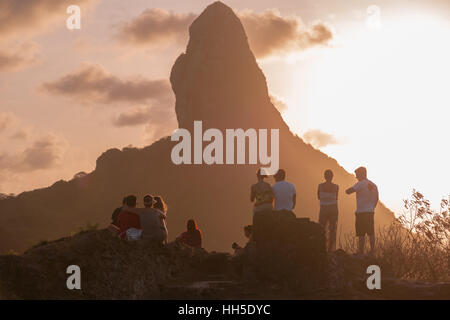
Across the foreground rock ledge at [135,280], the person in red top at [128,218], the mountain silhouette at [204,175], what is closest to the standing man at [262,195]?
the foreground rock ledge at [135,280]

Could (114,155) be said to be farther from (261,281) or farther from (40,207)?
(261,281)

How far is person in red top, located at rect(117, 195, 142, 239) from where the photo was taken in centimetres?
1253

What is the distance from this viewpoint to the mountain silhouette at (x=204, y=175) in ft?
305

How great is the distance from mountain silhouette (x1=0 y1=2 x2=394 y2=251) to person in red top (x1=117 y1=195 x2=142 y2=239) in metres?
68.9

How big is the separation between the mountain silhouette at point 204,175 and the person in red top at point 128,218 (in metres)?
68.9

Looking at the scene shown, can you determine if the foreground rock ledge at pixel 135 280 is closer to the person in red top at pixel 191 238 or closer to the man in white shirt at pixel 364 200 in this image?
the person in red top at pixel 191 238

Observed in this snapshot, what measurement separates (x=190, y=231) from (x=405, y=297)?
18.3 feet

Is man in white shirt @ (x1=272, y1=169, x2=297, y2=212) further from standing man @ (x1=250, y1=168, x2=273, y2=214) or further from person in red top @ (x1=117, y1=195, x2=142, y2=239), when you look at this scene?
person in red top @ (x1=117, y1=195, x2=142, y2=239)

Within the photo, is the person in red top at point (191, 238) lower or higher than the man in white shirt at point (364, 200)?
lower

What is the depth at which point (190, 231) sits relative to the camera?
593 inches

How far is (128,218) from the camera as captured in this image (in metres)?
12.6

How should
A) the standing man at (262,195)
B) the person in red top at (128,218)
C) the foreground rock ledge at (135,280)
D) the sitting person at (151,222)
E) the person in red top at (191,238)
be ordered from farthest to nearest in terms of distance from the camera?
the person in red top at (191,238) < the standing man at (262,195) < the sitting person at (151,222) < the person in red top at (128,218) < the foreground rock ledge at (135,280)

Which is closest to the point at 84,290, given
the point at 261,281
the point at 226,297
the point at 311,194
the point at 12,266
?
the point at 12,266

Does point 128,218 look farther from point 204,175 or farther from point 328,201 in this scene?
point 204,175
